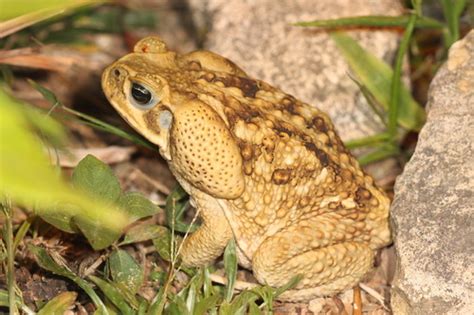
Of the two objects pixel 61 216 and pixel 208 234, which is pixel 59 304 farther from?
pixel 208 234

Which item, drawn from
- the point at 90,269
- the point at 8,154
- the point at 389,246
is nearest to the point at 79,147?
the point at 90,269

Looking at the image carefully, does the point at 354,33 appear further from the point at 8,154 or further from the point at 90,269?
the point at 8,154

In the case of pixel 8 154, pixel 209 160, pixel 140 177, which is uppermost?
pixel 8 154

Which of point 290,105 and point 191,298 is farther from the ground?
point 290,105

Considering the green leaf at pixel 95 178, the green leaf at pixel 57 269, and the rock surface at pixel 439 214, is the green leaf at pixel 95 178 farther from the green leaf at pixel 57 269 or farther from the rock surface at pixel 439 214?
the rock surface at pixel 439 214

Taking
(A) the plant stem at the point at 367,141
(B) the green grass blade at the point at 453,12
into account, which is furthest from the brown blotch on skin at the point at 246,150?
(B) the green grass blade at the point at 453,12

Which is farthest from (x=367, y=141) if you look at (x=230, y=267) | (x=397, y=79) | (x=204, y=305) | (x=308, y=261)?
(x=204, y=305)

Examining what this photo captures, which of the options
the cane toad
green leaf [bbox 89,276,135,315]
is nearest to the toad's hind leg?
the cane toad
